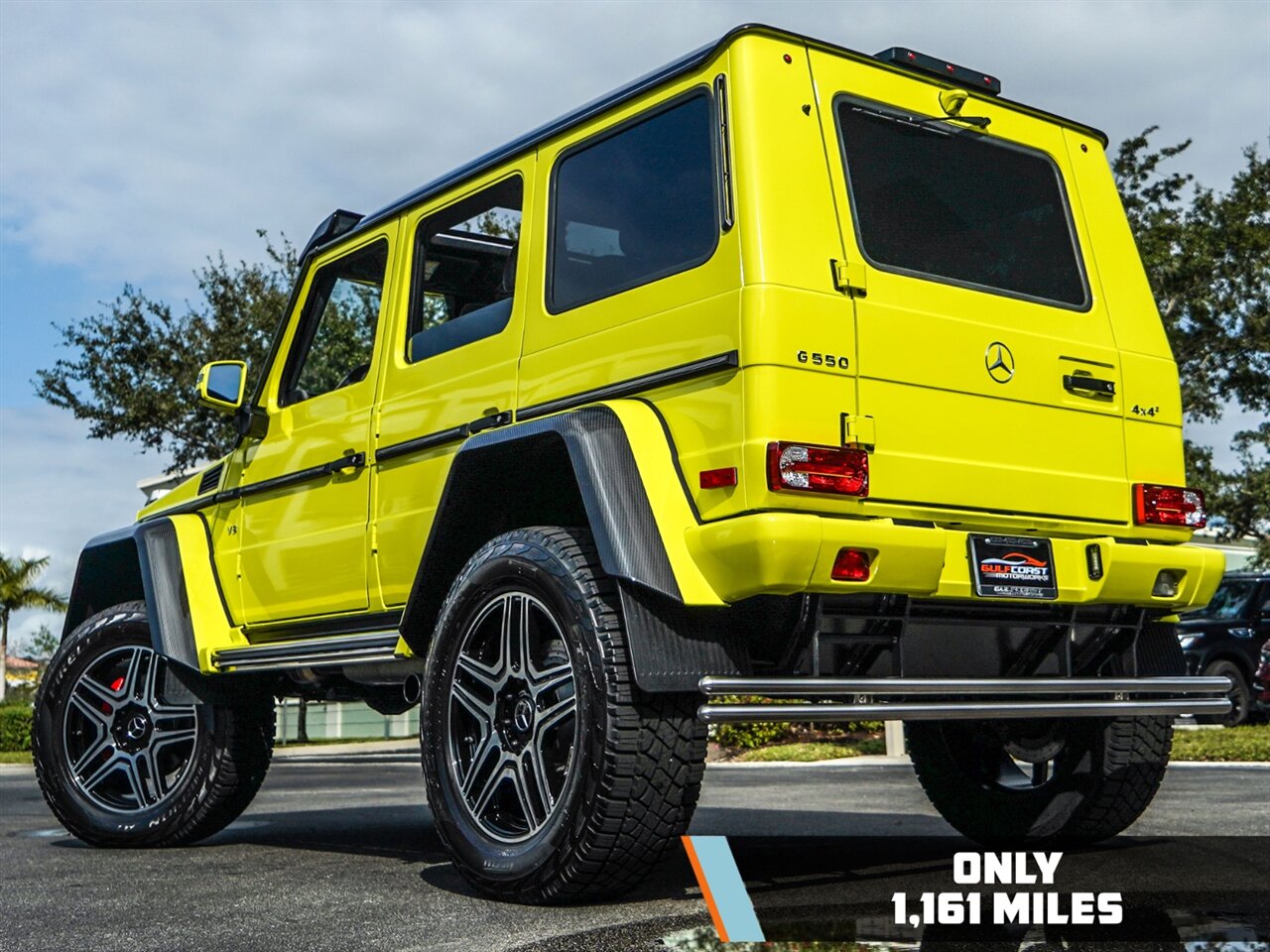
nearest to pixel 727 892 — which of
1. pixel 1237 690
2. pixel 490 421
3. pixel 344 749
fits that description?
pixel 490 421

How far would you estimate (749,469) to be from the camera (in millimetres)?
4043

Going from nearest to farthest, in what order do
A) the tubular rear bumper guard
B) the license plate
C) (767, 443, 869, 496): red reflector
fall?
the tubular rear bumper guard
(767, 443, 869, 496): red reflector
the license plate

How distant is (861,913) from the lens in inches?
156

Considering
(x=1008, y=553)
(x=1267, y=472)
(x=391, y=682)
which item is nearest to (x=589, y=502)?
(x=1008, y=553)

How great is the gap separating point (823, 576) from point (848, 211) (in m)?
1.17

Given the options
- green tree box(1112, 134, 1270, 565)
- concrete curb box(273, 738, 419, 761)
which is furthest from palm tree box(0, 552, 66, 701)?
green tree box(1112, 134, 1270, 565)

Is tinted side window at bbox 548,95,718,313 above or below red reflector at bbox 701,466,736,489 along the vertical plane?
above

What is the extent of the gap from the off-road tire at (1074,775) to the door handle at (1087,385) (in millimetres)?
833

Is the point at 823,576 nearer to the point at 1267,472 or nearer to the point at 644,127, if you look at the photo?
the point at 644,127

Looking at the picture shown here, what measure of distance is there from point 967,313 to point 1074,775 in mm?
1877

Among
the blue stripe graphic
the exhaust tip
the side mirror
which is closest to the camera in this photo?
the blue stripe graphic

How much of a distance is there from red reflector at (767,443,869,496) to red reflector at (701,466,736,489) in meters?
0.12

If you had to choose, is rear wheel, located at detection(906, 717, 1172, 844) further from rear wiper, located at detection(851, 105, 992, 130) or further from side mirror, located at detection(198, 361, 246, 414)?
side mirror, located at detection(198, 361, 246, 414)

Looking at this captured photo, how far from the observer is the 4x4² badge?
462cm
